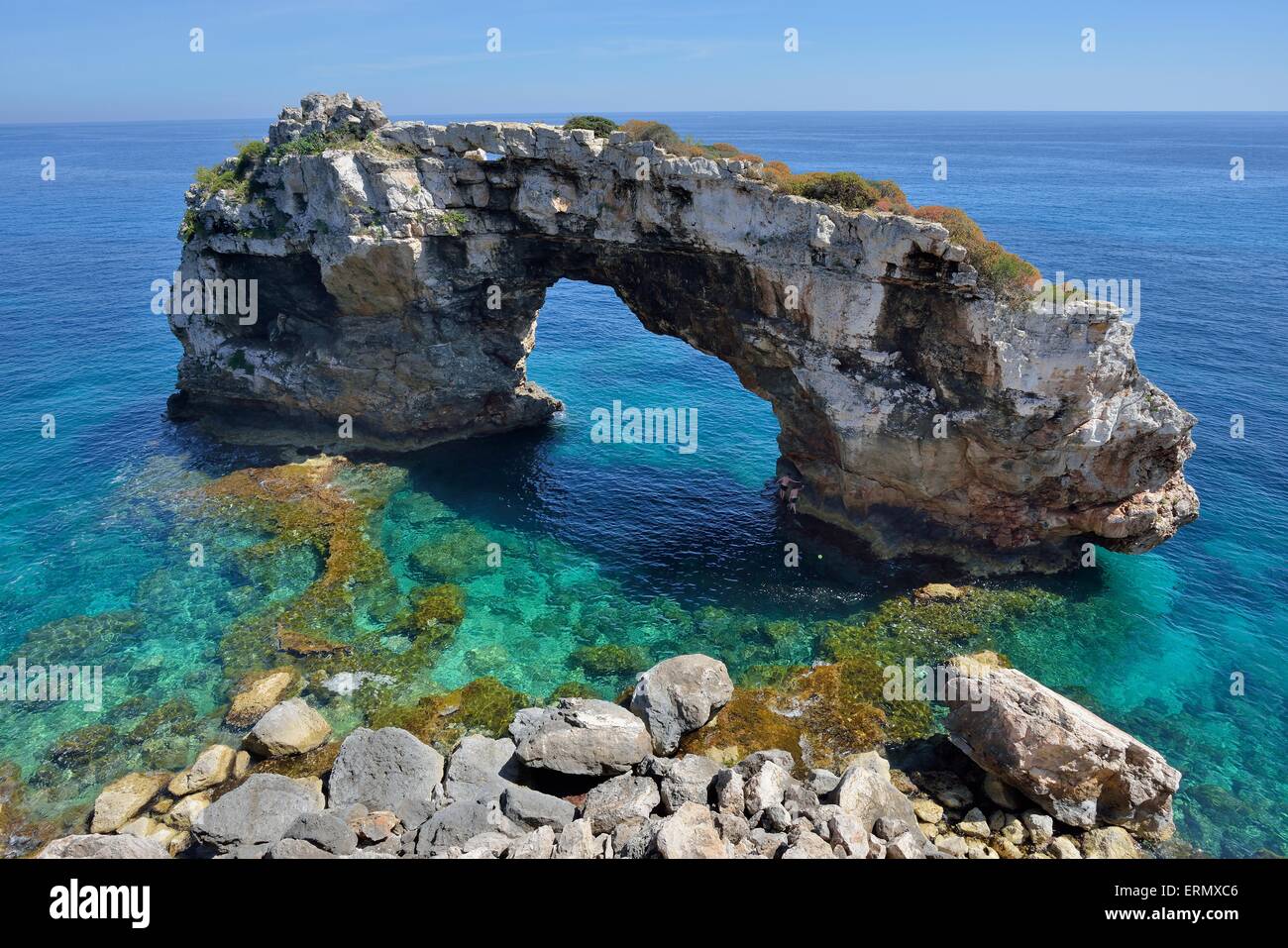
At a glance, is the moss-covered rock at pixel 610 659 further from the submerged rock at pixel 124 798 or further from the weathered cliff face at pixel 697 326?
the submerged rock at pixel 124 798

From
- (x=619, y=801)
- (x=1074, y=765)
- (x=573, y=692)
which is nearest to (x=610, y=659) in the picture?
(x=573, y=692)

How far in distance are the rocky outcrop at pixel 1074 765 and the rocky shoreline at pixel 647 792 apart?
5 centimetres

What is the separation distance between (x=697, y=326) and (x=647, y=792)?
25202mm

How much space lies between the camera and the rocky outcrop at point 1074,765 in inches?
891

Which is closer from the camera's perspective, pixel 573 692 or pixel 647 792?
pixel 647 792

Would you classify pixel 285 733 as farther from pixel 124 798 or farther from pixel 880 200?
pixel 880 200

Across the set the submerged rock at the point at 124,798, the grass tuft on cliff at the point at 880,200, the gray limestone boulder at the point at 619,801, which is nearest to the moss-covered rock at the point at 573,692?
the gray limestone boulder at the point at 619,801

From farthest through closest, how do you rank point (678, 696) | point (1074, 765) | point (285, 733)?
1. point (678, 696)
2. point (285, 733)
3. point (1074, 765)

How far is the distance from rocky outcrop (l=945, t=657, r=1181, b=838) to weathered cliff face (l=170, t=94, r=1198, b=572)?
12.9 meters

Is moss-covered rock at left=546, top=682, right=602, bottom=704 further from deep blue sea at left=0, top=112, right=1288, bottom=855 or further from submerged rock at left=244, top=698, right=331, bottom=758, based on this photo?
submerged rock at left=244, top=698, right=331, bottom=758

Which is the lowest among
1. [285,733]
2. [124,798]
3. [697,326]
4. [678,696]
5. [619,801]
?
[124,798]

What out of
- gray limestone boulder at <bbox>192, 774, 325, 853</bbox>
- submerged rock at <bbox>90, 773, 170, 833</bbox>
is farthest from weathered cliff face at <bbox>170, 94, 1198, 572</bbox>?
gray limestone boulder at <bbox>192, 774, 325, 853</bbox>

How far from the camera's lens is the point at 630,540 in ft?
126

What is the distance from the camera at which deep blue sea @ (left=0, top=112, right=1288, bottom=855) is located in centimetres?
2889
